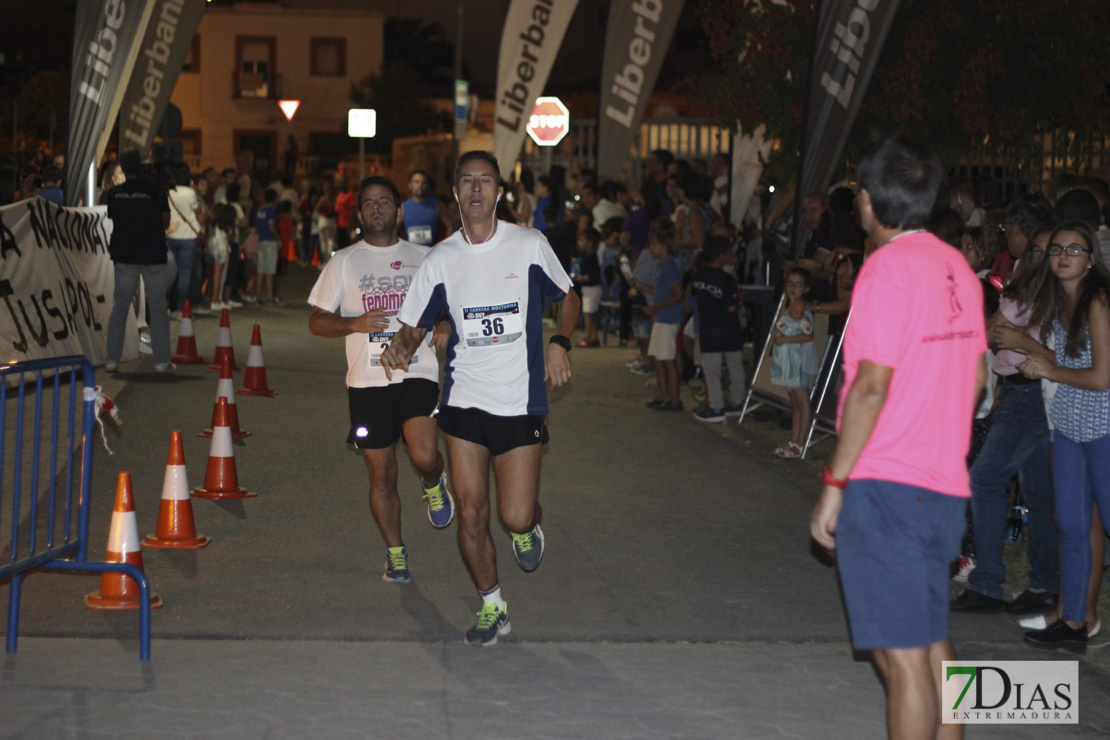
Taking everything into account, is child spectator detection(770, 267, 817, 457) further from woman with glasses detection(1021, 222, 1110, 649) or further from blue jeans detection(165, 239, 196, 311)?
blue jeans detection(165, 239, 196, 311)

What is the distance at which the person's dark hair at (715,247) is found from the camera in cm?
1190

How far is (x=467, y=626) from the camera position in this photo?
610 cm

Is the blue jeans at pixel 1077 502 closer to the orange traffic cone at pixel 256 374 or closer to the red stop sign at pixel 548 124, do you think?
the orange traffic cone at pixel 256 374

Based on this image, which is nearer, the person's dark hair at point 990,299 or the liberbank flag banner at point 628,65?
the person's dark hair at point 990,299

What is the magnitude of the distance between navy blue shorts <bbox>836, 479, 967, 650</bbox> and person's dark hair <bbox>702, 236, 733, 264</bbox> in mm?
8089

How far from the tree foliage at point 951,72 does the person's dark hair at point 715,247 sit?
239 cm

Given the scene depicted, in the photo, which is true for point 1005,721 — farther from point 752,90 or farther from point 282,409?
point 752,90

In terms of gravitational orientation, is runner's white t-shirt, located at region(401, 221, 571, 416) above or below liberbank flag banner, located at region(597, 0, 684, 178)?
below

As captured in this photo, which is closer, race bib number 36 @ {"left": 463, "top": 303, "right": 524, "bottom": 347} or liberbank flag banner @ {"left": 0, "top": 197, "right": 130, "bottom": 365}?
race bib number 36 @ {"left": 463, "top": 303, "right": 524, "bottom": 347}

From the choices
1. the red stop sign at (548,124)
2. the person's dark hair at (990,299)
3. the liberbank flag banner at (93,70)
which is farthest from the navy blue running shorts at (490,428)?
the red stop sign at (548,124)

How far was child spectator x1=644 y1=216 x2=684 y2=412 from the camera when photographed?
12.5 m

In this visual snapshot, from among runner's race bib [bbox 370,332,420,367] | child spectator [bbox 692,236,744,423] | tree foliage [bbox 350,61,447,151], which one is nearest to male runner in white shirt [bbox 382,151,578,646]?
runner's race bib [bbox 370,332,420,367]

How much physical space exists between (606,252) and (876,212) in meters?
14.4

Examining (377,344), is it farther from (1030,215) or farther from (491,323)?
(1030,215)
